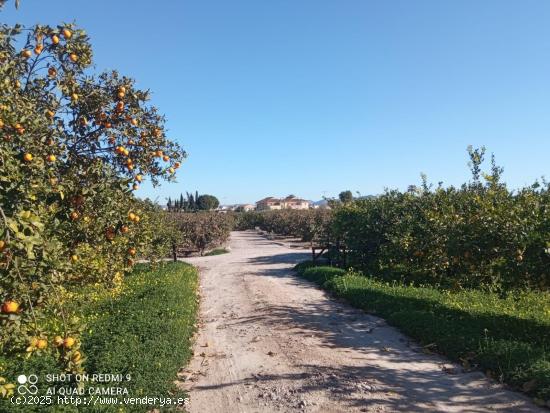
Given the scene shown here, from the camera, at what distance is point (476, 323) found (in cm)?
789

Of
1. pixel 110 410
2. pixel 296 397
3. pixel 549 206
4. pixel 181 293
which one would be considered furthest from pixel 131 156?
pixel 549 206

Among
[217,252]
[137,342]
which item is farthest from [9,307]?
[217,252]

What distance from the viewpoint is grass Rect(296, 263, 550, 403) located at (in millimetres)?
5883

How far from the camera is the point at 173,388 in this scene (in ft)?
18.7

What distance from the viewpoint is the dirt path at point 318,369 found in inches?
209

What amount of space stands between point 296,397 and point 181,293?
602 cm

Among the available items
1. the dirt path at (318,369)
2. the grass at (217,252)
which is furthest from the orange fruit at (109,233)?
the grass at (217,252)

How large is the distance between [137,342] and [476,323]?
601cm

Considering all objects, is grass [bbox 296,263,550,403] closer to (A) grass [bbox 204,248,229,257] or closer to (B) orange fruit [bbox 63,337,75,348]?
(B) orange fruit [bbox 63,337,75,348]

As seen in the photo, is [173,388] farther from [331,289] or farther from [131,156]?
[331,289]

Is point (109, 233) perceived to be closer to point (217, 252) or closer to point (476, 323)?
point (476, 323)

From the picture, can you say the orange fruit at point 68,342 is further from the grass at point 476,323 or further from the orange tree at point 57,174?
the grass at point 476,323

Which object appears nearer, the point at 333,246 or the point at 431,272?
the point at 431,272

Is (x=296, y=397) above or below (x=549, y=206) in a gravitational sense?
below
